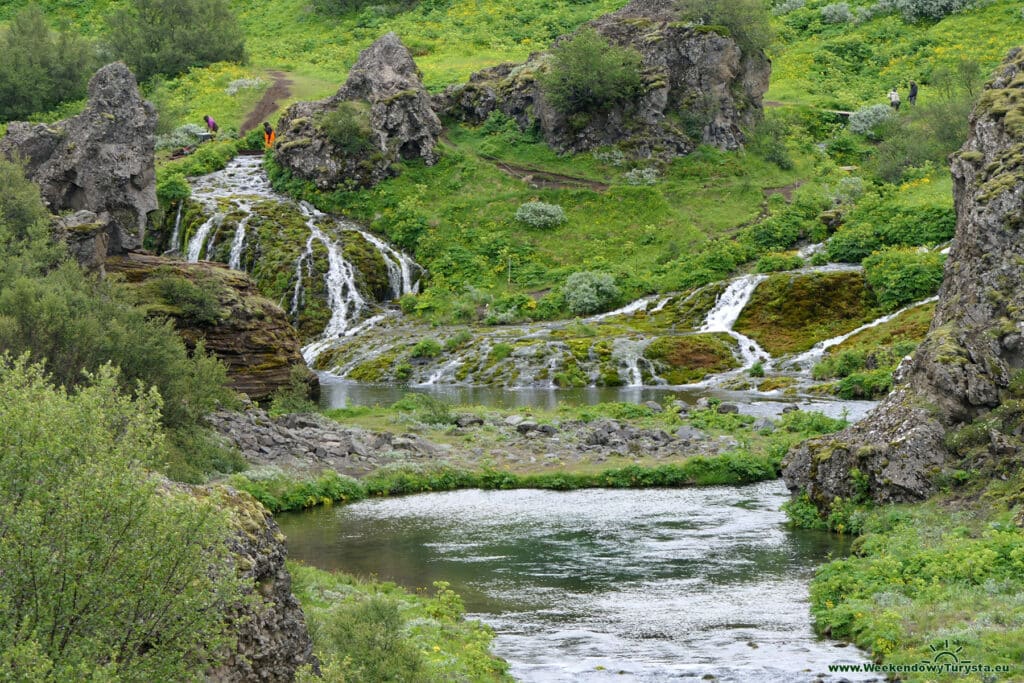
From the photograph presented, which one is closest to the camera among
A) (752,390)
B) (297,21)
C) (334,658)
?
(334,658)

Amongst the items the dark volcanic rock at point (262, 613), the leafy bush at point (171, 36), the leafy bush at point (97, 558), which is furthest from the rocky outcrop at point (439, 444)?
the leafy bush at point (171, 36)

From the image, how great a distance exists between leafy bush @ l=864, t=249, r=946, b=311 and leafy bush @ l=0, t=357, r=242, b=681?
46096 mm

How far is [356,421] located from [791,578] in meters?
20.6

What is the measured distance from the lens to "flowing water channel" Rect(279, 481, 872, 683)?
18.0m

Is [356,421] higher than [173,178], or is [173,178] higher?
[173,178]

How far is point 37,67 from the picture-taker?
8244 cm

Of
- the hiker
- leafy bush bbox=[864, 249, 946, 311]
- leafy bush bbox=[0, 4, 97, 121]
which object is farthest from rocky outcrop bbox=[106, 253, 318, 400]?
the hiker

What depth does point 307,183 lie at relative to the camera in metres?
74.9

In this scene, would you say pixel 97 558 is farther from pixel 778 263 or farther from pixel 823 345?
pixel 778 263

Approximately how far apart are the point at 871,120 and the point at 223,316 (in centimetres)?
4974

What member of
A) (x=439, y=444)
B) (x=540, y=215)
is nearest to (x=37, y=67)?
(x=540, y=215)

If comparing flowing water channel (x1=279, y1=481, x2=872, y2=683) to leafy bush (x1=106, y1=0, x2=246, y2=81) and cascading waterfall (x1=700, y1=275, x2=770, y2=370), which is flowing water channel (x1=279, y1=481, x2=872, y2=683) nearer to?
cascading waterfall (x1=700, y1=275, x2=770, y2=370)

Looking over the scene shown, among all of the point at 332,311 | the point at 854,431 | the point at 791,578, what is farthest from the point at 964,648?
the point at 332,311

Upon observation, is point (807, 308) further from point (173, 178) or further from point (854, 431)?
point (173, 178)
